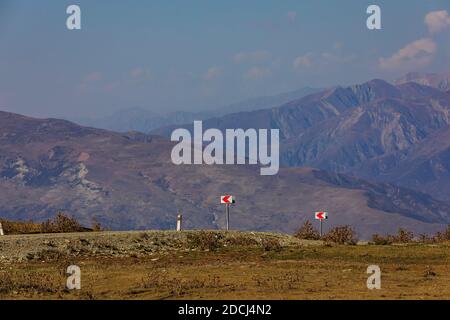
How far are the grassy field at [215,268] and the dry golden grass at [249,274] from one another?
0.03 m

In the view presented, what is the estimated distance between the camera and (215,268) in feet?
119

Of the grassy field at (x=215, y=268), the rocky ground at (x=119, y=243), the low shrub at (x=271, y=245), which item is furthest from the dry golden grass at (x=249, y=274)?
the rocky ground at (x=119, y=243)

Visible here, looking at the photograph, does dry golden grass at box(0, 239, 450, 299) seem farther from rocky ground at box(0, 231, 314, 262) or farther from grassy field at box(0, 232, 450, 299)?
rocky ground at box(0, 231, 314, 262)

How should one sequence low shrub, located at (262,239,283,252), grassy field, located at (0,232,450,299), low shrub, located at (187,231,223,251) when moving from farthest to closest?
low shrub, located at (187,231,223,251) → low shrub, located at (262,239,283,252) → grassy field, located at (0,232,450,299)

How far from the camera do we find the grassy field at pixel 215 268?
97.2 feet

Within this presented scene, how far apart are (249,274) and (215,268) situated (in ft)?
8.15

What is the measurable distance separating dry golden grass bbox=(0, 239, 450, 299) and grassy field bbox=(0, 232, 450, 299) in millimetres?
32

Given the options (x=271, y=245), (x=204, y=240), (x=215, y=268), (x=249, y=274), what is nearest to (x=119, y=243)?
(x=204, y=240)

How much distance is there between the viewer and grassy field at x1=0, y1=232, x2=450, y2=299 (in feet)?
97.2

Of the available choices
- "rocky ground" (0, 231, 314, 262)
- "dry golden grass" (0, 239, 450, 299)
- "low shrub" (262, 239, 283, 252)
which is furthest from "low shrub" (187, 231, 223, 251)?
"low shrub" (262, 239, 283, 252)

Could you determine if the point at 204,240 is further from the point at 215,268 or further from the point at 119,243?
the point at 215,268

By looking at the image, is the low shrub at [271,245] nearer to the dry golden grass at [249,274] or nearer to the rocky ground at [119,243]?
the rocky ground at [119,243]
